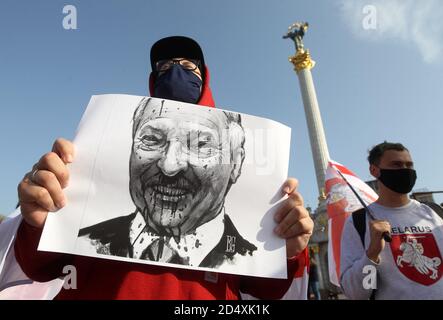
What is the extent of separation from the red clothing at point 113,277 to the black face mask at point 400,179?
4.80ft

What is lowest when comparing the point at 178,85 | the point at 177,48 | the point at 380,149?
the point at 380,149

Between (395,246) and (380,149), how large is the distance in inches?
28.6

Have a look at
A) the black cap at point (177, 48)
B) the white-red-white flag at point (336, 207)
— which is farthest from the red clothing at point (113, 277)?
the white-red-white flag at point (336, 207)

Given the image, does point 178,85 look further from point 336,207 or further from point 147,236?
point 336,207

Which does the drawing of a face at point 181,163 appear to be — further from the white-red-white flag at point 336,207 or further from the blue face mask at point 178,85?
the white-red-white flag at point 336,207

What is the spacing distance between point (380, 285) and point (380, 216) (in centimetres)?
45

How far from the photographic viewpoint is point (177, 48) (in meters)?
1.60

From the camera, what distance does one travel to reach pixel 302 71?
2367 centimetres

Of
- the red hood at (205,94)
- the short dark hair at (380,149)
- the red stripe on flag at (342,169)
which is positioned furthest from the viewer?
the red stripe on flag at (342,169)

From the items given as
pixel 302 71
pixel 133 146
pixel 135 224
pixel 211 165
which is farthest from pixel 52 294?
pixel 302 71

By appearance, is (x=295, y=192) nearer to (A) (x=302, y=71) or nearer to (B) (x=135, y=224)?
(B) (x=135, y=224)

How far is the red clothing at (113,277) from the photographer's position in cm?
95

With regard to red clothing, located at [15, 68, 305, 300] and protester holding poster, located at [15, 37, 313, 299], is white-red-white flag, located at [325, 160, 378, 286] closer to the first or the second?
protester holding poster, located at [15, 37, 313, 299]

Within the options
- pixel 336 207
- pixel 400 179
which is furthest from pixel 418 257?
pixel 336 207
